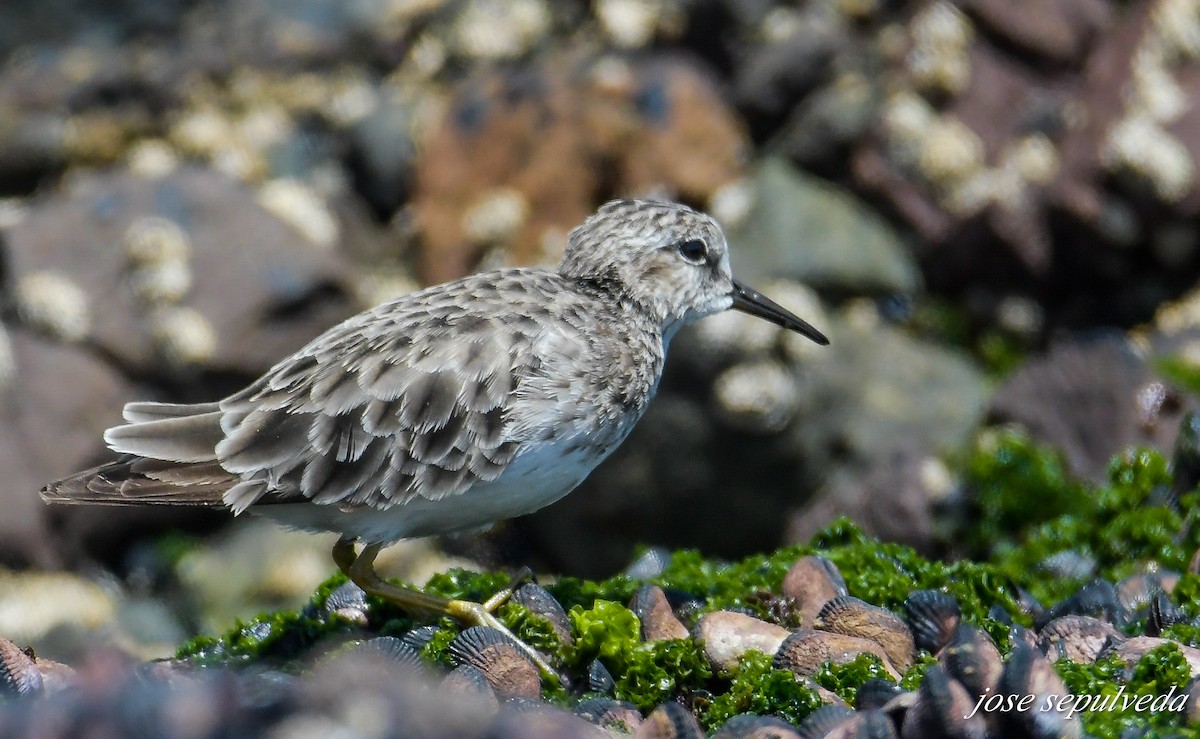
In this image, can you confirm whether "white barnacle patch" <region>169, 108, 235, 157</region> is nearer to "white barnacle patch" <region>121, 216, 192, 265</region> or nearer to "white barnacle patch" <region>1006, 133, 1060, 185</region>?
"white barnacle patch" <region>121, 216, 192, 265</region>

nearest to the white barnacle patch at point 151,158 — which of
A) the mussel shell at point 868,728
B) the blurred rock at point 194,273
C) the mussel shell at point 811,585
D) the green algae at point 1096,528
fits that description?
the blurred rock at point 194,273

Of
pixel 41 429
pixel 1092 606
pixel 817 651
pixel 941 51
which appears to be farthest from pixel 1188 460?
pixel 41 429

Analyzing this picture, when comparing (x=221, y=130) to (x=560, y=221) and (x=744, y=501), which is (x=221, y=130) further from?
(x=744, y=501)

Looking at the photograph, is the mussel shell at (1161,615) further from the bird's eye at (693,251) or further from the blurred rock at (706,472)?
the blurred rock at (706,472)

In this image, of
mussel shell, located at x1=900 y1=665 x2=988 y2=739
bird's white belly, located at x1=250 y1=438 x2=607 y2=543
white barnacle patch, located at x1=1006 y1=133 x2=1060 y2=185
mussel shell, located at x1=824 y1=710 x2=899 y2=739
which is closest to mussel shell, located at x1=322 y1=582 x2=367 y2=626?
bird's white belly, located at x1=250 y1=438 x2=607 y2=543

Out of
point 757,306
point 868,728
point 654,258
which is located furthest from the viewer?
point 757,306

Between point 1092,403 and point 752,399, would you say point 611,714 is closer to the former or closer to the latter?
point 752,399

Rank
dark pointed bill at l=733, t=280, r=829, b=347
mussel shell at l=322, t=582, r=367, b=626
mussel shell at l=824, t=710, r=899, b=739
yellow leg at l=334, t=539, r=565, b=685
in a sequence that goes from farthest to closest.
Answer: dark pointed bill at l=733, t=280, r=829, b=347
mussel shell at l=322, t=582, r=367, b=626
yellow leg at l=334, t=539, r=565, b=685
mussel shell at l=824, t=710, r=899, b=739
